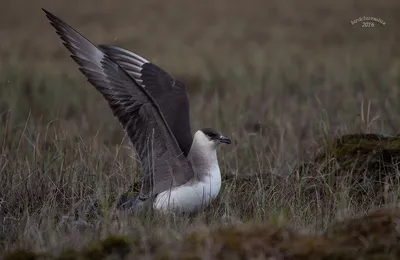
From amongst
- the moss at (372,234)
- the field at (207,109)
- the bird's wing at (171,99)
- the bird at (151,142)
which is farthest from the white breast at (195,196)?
the moss at (372,234)

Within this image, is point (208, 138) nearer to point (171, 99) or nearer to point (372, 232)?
point (171, 99)

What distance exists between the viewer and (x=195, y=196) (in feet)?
20.2

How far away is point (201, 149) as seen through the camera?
6.46 meters

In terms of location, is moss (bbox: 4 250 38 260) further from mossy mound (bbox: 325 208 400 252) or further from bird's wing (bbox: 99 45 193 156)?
bird's wing (bbox: 99 45 193 156)

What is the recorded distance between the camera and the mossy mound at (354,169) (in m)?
6.49

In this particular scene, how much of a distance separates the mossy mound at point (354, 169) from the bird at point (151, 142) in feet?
2.38

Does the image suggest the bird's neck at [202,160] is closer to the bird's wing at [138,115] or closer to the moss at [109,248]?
the bird's wing at [138,115]

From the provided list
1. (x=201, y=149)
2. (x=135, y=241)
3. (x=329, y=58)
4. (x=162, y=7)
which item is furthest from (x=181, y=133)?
(x=162, y=7)

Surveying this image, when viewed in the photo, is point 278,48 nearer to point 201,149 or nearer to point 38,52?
point 38,52

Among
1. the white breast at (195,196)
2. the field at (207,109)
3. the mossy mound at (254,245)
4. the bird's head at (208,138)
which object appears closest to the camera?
the mossy mound at (254,245)

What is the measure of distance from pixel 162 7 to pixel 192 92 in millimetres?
8997

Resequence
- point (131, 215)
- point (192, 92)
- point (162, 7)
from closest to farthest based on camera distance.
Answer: point (131, 215), point (192, 92), point (162, 7)

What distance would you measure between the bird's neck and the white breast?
0.21 feet

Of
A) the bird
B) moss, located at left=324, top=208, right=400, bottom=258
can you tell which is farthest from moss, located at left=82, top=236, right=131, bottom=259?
the bird
